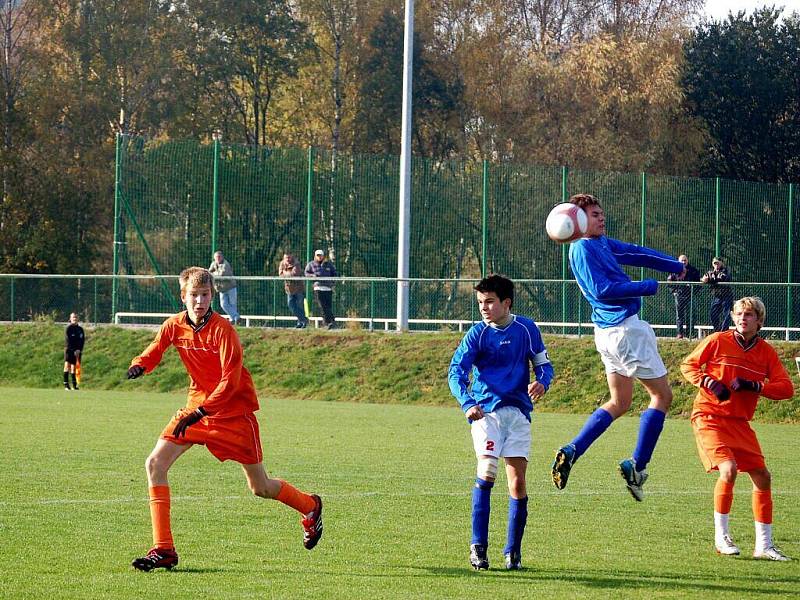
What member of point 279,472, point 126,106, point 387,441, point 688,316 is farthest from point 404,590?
point 126,106

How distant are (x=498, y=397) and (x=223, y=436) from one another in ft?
5.28

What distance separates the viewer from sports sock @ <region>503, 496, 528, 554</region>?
802cm

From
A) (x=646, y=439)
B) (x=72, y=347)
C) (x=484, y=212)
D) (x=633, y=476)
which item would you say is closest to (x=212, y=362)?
(x=633, y=476)

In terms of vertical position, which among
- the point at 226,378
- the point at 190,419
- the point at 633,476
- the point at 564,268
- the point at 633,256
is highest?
the point at 564,268

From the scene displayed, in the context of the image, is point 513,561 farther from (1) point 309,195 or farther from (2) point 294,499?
→ (1) point 309,195

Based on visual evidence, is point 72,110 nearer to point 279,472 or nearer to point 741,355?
point 279,472

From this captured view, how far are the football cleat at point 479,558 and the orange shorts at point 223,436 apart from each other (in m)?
1.40

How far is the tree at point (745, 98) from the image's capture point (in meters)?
44.4

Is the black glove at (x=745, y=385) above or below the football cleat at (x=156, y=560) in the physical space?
above

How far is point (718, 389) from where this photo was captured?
8.55 meters

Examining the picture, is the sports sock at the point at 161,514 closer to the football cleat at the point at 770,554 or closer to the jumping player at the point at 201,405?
the jumping player at the point at 201,405

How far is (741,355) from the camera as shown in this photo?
29.0 ft

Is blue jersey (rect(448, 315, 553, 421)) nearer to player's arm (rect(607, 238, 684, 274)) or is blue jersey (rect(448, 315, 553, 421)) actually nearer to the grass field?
the grass field

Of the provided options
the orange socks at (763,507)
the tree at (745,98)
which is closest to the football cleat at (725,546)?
the orange socks at (763,507)
